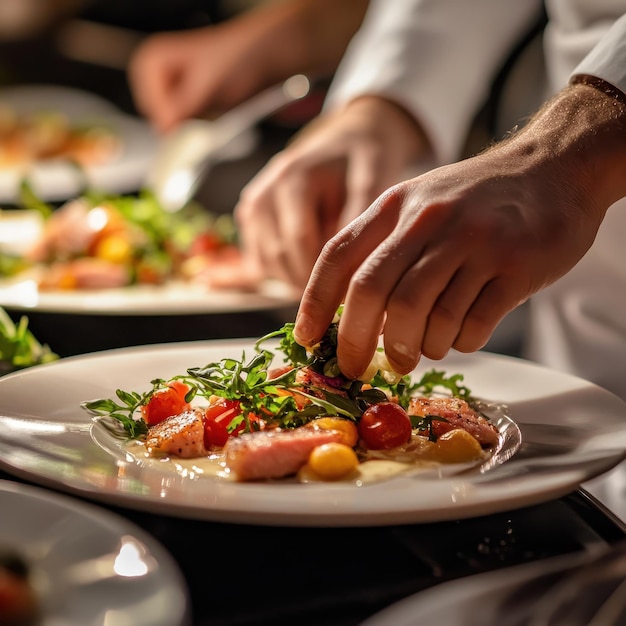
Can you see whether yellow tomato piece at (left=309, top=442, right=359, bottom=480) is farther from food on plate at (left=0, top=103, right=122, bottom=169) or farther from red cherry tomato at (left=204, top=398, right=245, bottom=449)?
food on plate at (left=0, top=103, right=122, bottom=169)

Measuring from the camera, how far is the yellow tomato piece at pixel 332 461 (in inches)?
43.0

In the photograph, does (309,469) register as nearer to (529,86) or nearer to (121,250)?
(121,250)

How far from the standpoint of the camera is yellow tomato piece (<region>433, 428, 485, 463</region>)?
117cm

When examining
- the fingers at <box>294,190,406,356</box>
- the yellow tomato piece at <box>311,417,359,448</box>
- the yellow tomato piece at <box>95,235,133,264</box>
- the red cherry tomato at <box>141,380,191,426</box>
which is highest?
the fingers at <box>294,190,406,356</box>

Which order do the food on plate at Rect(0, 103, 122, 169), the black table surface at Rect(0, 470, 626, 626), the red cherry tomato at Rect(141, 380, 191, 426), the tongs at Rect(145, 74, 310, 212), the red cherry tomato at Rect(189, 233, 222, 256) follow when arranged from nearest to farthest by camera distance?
the black table surface at Rect(0, 470, 626, 626)
the red cherry tomato at Rect(141, 380, 191, 426)
the red cherry tomato at Rect(189, 233, 222, 256)
the tongs at Rect(145, 74, 310, 212)
the food on plate at Rect(0, 103, 122, 169)

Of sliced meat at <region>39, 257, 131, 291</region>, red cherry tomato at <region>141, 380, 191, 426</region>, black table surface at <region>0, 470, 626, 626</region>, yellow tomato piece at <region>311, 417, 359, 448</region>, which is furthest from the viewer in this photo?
sliced meat at <region>39, 257, 131, 291</region>

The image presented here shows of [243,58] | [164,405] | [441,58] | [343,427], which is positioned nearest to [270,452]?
[343,427]

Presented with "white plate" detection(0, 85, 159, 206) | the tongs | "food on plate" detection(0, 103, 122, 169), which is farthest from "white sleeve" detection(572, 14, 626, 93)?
"food on plate" detection(0, 103, 122, 169)

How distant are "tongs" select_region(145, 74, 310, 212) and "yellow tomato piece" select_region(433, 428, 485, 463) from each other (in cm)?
221

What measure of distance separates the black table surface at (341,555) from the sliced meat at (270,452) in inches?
3.5

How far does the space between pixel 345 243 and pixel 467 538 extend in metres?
0.43

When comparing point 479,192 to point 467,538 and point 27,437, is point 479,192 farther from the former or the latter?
point 27,437

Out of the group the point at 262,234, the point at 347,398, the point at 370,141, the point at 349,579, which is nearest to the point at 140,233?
the point at 262,234

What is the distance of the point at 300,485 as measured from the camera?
1063mm
